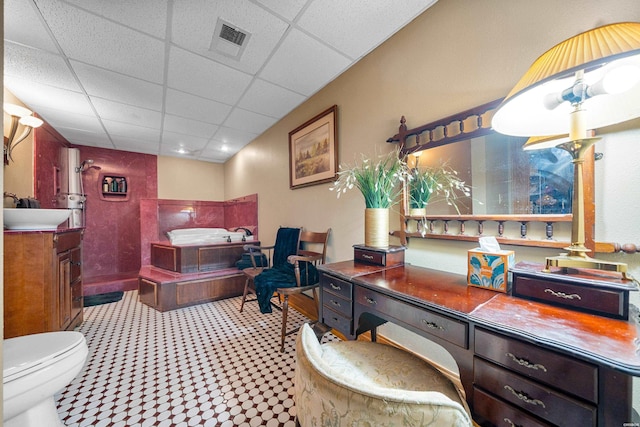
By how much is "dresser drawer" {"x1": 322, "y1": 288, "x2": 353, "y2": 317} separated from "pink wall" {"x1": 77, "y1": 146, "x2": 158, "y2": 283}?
4535 mm

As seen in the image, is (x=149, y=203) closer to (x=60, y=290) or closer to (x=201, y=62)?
(x=60, y=290)

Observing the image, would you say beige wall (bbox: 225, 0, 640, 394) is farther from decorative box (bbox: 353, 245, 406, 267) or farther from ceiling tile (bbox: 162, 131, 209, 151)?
ceiling tile (bbox: 162, 131, 209, 151)

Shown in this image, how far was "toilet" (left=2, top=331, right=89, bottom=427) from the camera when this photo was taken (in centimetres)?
97

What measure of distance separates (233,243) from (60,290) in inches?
71.6

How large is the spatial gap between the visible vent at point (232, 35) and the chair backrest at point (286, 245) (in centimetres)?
185

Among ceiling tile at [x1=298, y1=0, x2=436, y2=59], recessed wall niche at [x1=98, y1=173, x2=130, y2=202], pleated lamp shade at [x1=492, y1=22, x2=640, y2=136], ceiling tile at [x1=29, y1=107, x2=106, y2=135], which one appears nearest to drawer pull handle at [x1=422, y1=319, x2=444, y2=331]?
pleated lamp shade at [x1=492, y1=22, x2=640, y2=136]

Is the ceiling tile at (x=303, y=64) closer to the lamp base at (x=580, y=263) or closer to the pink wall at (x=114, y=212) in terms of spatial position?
the lamp base at (x=580, y=263)

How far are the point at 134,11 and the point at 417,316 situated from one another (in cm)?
245

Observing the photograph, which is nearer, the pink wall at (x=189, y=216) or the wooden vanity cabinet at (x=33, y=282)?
the wooden vanity cabinet at (x=33, y=282)

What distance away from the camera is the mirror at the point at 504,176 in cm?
101

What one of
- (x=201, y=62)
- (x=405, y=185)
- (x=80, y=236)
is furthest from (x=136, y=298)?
(x=405, y=185)

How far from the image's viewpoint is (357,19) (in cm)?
154

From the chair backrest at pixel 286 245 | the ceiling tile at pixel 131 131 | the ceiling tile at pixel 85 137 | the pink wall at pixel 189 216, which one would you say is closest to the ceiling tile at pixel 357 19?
the chair backrest at pixel 286 245

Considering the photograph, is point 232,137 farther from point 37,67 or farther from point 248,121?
point 37,67
